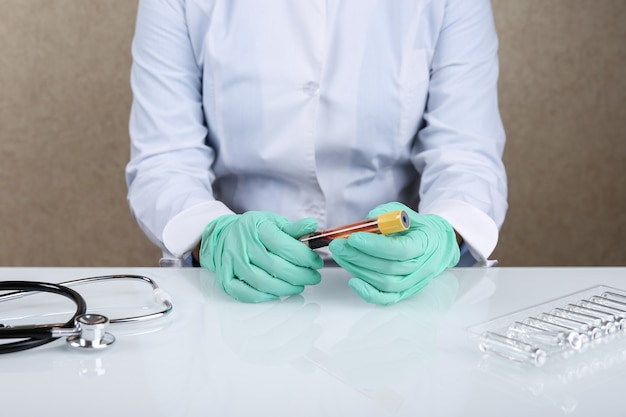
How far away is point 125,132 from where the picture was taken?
2.08 meters

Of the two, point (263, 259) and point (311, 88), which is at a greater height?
point (311, 88)

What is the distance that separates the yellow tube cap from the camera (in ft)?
2.77

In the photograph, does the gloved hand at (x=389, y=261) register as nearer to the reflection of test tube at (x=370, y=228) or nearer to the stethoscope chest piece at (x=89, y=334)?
the reflection of test tube at (x=370, y=228)

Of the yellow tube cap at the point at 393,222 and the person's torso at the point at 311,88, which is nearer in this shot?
the yellow tube cap at the point at 393,222

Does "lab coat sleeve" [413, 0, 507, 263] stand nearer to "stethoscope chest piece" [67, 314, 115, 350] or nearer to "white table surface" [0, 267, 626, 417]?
"white table surface" [0, 267, 626, 417]

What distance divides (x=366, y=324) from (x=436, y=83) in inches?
29.1

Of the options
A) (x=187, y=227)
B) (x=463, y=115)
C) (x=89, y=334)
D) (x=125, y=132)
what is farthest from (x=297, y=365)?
(x=125, y=132)

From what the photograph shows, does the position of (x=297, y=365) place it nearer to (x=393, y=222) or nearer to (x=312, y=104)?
(x=393, y=222)

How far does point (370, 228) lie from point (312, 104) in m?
0.50

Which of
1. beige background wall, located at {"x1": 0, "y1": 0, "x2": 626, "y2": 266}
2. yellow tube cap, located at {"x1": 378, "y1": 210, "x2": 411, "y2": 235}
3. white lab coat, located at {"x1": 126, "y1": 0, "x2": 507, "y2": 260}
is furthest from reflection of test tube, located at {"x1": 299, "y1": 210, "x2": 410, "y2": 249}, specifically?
beige background wall, located at {"x1": 0, "y1": 0, "x2": 626, "y2": 266}

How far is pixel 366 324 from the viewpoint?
80 centimetres

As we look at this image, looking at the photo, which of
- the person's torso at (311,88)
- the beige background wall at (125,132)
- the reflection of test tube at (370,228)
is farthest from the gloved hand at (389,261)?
the beige background wall at (125,132)

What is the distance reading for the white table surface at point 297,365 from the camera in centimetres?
59

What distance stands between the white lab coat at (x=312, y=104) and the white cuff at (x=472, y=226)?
108 mm
